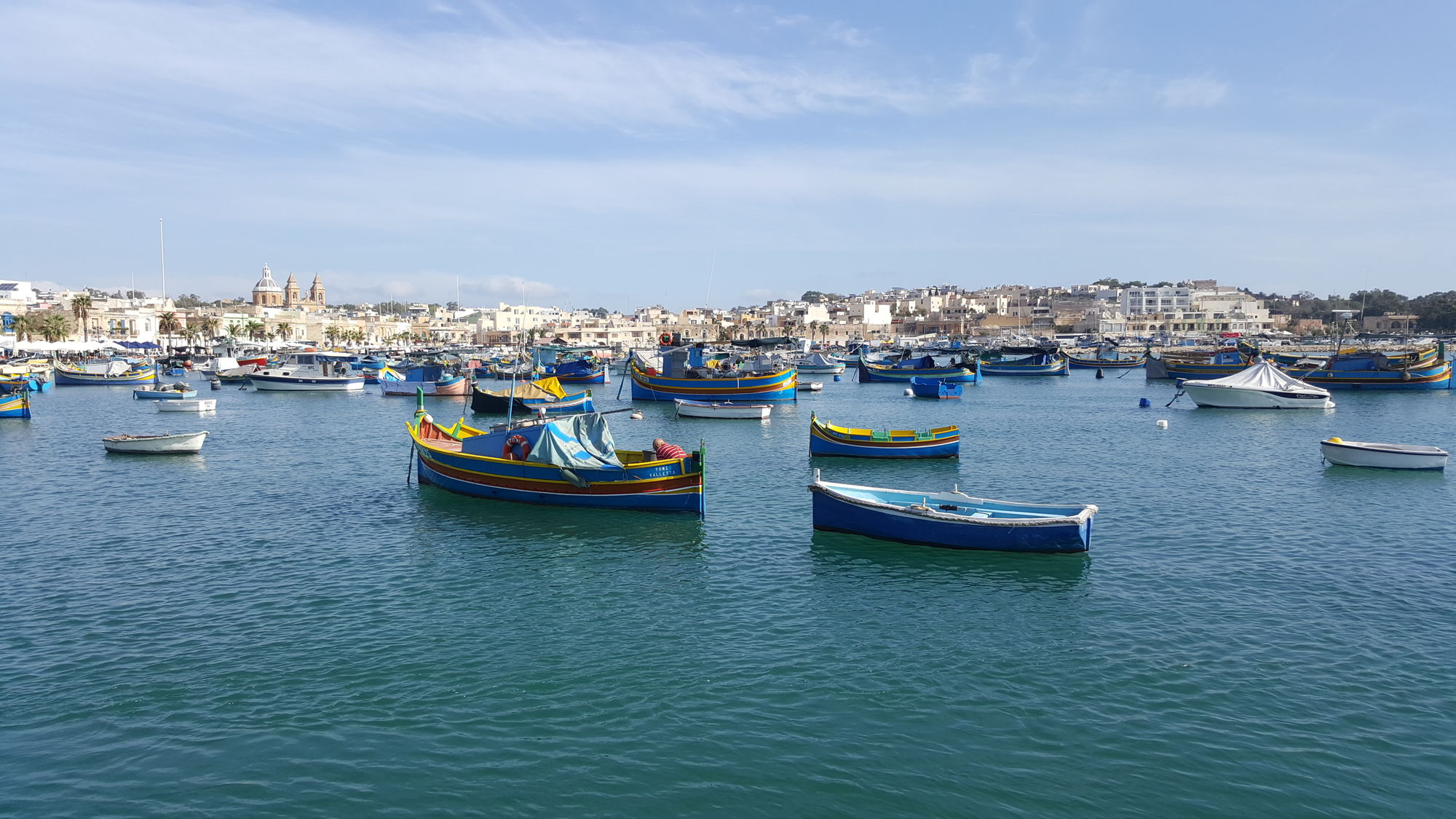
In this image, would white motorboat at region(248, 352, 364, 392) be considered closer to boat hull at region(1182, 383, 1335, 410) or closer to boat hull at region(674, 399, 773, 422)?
boat hull at region(674, 399, 773, 422)

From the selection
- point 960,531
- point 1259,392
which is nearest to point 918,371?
point 1259,392

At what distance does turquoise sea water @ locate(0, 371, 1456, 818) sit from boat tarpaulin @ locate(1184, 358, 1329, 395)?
3097 centimetres

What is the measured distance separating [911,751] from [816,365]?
108 meters

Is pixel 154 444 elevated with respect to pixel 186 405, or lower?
lower

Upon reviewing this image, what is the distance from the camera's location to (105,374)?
87.4 metres

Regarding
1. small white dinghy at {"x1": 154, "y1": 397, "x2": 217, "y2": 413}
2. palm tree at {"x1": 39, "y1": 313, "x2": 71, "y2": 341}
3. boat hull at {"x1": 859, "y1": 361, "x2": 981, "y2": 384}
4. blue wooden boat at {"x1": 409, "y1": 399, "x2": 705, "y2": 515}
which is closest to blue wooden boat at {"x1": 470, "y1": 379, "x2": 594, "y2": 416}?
small white dinghy at {"x1": 154, "y1": 397, "x2": 217, "y2": 413}

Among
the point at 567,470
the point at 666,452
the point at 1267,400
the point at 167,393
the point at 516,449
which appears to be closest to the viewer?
the point at 567,470

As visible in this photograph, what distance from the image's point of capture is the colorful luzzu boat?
85.4 m

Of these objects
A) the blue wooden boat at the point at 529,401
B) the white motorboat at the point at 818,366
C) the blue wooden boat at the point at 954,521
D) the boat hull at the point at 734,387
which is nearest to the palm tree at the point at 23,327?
the blue wooden boat at the point at 529,401

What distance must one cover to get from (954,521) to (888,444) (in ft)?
53.8

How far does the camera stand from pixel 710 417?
5794 cm

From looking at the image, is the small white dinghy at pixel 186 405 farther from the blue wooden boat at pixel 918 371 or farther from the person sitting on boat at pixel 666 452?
the blue wooden boat at pixel 918 371

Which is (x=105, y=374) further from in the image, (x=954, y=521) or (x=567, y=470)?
(x=954, y=521)

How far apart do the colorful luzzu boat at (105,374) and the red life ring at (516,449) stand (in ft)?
227
